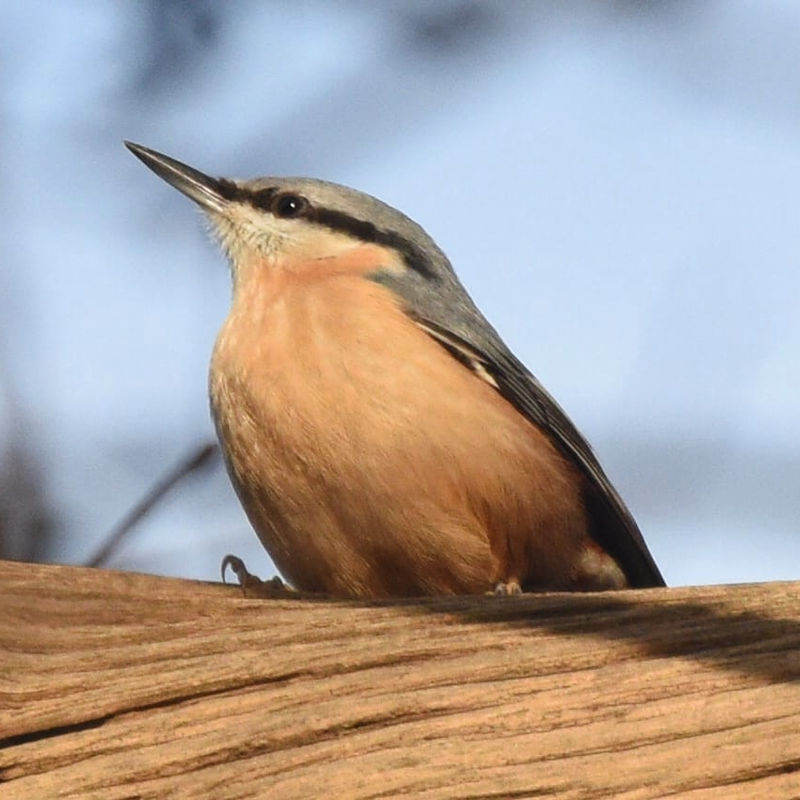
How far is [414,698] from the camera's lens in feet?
7.24

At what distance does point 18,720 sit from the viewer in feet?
7.47

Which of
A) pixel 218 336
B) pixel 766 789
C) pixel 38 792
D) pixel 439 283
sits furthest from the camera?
pixel 439 283

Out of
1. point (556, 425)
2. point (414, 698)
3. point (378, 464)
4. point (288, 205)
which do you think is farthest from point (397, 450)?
point (288, 205)

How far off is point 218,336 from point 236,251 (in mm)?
663

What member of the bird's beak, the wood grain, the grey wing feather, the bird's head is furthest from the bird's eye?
the wood grain

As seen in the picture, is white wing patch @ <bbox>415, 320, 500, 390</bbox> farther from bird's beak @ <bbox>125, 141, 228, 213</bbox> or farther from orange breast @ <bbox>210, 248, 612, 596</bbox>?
bird's beak @ <bbox>125, 141, 228, 213</bbox>

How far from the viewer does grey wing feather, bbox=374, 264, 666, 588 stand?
4059mm

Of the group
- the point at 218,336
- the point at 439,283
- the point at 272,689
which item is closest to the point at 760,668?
the point at 272,689

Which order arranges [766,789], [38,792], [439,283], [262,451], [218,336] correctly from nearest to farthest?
[766,789], [38,792], [262,451], [218,336], [439,283]

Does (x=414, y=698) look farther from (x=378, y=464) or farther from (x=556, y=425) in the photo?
(x=556, y=425)

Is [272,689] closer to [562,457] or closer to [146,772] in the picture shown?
[146,772]

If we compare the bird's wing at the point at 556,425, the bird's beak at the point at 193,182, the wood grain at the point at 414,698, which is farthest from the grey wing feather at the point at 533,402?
the wood grain at the point at 414,698

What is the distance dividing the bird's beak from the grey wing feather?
0.69 m

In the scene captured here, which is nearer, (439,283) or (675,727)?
(675,727)
